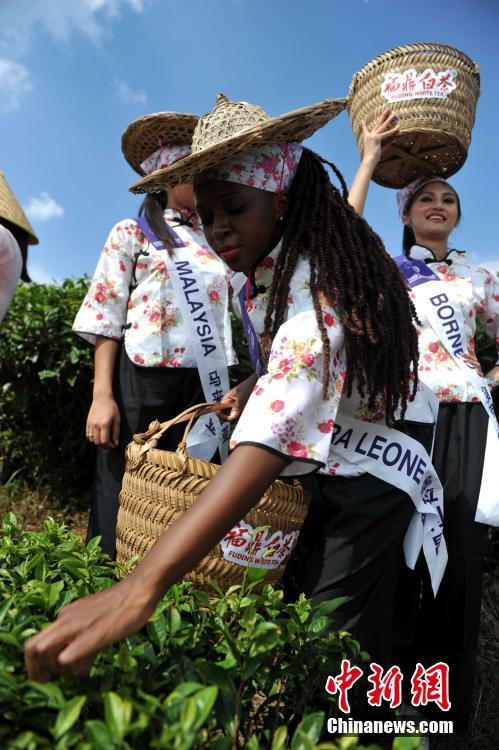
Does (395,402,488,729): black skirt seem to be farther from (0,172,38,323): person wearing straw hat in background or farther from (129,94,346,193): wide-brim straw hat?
(0,172,38,323): person wearing straw hat in background

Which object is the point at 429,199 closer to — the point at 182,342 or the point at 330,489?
the point at 182,342

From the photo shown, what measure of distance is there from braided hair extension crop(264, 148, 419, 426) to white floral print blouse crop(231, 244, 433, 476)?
1.8 inches

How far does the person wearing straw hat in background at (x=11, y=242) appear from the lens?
267cm

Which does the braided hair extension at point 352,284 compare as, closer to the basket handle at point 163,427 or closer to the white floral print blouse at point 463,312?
the basket handle at point 163,427

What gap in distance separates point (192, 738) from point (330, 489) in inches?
41.6

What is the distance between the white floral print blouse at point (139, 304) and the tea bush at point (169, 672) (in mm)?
1217

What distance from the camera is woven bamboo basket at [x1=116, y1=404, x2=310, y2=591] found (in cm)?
177

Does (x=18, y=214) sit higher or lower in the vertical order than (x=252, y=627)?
higher

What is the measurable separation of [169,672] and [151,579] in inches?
6.6

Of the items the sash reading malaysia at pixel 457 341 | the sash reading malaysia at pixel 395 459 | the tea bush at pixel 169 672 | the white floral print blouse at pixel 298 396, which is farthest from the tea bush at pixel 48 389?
the tea bush at pixel 169 672

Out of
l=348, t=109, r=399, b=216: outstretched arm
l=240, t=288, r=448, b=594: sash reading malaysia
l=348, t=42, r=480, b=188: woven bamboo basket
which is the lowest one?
l=240, t=288, r=448, b=594: sash reading malaysia

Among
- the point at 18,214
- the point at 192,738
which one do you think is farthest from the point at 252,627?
the point at 18,214

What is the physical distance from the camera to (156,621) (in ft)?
4.14

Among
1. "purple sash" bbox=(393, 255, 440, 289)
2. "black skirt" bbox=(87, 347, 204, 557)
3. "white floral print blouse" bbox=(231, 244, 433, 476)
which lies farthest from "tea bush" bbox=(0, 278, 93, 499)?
"white floral print blouse" bbox=(231, 244, 433, 476)
